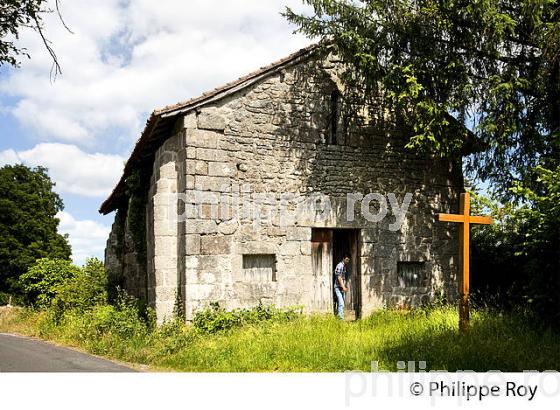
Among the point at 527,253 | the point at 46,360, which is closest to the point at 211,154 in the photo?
the point at 46,360

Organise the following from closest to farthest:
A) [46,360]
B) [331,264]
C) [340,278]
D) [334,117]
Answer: [46,360] < [340,278] < [331,264] < [334,117]

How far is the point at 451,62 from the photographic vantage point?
11.3 metres

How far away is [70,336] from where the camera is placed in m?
Result: 12.1

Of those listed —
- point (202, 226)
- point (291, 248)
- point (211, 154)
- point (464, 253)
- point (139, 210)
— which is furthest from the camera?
point (139, 210)

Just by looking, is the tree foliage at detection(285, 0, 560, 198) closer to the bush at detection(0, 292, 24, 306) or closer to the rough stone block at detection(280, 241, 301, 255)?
the rough stone block at detection(280, 241, 301, 255)

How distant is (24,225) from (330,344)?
16257 mm

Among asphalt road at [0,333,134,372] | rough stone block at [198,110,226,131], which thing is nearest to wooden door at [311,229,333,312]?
rough stone block at [198,110,226,131]

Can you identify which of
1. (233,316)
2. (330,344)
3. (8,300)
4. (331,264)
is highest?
(331,264)

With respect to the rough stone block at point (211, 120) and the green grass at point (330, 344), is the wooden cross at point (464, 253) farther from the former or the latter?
the rough stone block at point (211, 120)

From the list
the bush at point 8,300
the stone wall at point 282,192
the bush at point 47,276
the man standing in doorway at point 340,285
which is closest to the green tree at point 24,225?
the bush at point 8,300

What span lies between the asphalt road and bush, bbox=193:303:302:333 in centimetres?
184

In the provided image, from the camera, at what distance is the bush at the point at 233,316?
33.9 ft

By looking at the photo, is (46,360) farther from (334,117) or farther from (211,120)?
(334,117)

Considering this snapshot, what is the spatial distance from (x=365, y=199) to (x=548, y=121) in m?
4.41
